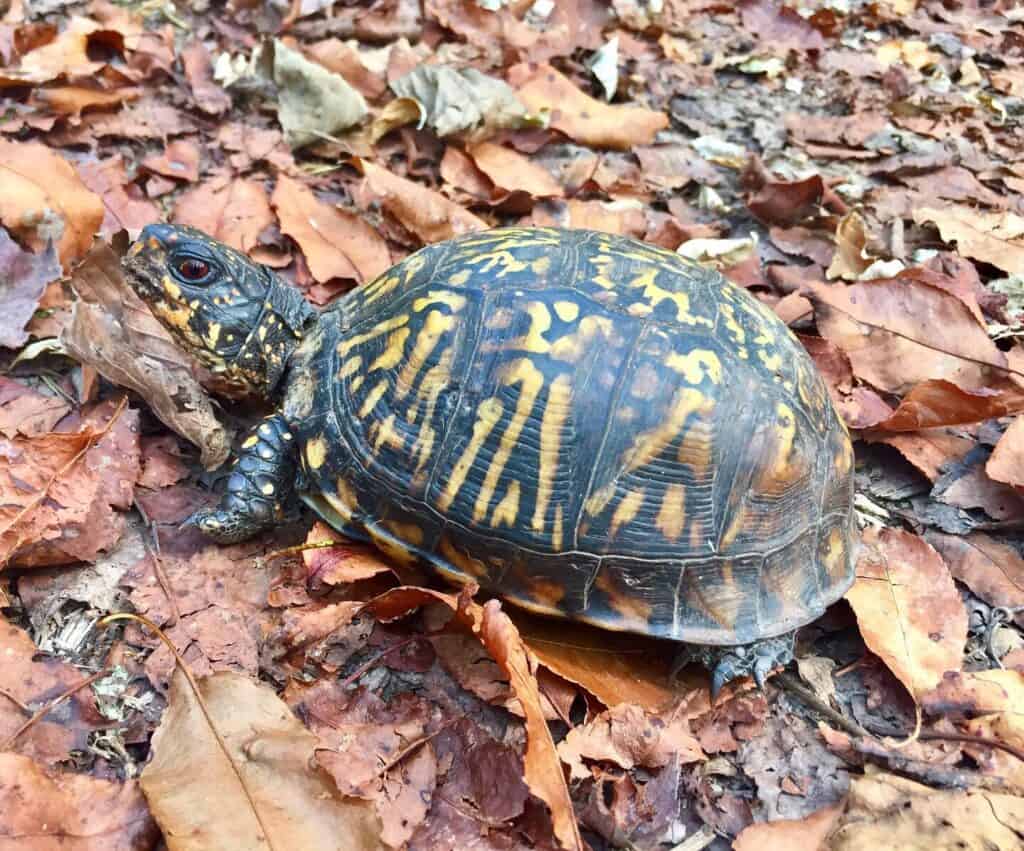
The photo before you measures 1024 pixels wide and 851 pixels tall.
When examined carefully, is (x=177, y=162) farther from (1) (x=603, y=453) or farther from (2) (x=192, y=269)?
(1) (x=603, y=453)

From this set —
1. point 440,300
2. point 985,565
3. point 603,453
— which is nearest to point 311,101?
point 440,300

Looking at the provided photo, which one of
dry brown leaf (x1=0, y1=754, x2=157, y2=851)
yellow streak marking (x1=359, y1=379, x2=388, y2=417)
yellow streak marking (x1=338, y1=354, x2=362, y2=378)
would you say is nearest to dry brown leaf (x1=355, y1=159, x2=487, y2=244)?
yellow streak marking (x1=338, y1=354, x2=362, y2=378)

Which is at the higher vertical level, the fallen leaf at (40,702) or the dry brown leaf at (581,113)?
the dry brown leaf at (581,113)

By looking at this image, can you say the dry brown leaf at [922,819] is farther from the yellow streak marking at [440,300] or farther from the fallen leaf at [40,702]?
the fallen leaf at [40,702]

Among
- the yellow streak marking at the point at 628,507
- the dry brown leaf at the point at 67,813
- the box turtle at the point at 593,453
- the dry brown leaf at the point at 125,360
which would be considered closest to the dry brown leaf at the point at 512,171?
the box turtle at the point at 593,453

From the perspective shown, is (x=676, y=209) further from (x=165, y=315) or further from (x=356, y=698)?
(x=356, y=698)

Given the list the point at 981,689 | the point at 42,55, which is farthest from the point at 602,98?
the point at 981,689

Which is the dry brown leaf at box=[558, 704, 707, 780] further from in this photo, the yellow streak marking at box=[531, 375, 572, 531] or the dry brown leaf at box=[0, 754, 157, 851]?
the dry brown leaf at box=[0, 754, 157, 851]
